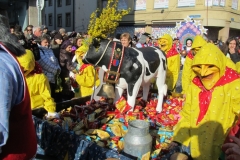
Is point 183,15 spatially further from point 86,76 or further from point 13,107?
point 13,107

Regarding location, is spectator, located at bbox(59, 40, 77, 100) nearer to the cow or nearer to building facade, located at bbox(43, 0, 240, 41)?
the cow

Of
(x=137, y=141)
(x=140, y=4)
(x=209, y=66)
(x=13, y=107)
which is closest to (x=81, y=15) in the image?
(x=140, y=4)

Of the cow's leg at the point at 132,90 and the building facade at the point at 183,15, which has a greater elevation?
the building facade at the point at 183,15

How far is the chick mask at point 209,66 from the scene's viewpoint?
2.14 m

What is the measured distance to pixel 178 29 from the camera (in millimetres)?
9633

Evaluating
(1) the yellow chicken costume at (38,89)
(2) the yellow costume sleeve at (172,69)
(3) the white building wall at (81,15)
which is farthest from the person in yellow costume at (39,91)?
(3) the white building wall at (81,15)

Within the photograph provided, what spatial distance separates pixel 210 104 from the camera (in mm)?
2242

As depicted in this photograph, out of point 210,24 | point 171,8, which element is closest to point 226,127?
point 210,24

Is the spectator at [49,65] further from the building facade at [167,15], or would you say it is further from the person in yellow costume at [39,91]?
the building facade at [167,15]

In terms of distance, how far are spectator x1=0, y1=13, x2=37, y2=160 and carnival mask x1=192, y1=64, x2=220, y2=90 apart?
1.46 m

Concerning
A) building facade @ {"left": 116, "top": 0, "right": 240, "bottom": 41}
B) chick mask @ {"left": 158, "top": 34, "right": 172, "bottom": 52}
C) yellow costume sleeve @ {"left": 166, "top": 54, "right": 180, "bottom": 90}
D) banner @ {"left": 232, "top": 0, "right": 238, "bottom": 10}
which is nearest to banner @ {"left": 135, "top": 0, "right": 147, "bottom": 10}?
building facade @ {"left": 116, "top": 0, "right": 240, "bottom": 41}

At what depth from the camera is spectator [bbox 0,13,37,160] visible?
45.9 inches

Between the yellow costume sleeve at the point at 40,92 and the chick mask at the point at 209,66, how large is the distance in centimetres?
190

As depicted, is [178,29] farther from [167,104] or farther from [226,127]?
[226,127]
